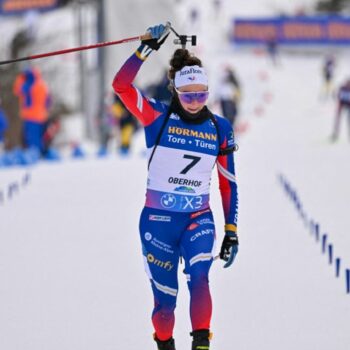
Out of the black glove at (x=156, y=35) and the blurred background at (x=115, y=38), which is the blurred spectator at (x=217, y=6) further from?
the black glove at (x=156, y=35)

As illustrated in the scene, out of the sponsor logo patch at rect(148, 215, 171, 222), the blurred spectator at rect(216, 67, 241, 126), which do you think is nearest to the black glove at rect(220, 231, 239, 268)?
the sponsor logo patch at rect(148, 215, 171, 222)

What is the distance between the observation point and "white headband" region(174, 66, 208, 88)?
668 centimetres

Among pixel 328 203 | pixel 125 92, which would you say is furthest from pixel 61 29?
pixel 125 92

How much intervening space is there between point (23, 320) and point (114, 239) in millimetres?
3511

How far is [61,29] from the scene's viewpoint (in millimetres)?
47688

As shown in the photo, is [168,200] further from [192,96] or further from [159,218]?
[192,96]

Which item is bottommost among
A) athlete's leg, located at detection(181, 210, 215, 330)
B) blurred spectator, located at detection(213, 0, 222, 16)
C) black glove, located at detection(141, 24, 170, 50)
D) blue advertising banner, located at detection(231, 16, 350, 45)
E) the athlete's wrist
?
athlete's leg, located at detection(181, 210, 215, 330)

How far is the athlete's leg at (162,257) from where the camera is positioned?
21.8 feet

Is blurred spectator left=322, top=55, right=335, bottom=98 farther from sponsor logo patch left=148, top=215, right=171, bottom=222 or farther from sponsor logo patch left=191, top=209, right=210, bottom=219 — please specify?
sponsor logo patch left=148, top=215, right=171, bottom=222

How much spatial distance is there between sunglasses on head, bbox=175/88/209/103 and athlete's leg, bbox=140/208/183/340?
65 cm

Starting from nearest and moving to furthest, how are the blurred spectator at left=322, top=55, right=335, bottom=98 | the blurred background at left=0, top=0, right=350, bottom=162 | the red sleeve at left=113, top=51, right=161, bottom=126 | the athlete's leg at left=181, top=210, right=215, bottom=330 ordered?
the athlete's leg at left=181, top=210, right=215, bottom=330 → the red sleeve at left=113, top=51, right=161, bottom=126 → the blurred background at left=0, top=0, right=350, bottom=162 → the blurred spectator at left=322, top=55, right=335, bottom=98

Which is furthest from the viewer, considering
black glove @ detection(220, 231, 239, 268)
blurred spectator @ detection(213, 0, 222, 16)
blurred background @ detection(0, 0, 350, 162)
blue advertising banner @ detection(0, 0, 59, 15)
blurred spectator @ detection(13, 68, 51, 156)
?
blurred spectator @ detection(213, 0, 222, 16)

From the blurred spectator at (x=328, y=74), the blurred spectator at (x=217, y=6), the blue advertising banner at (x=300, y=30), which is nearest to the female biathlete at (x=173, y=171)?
the blurred spectator at (x=328, y=74)

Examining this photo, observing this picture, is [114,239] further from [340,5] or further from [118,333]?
[340,5]
